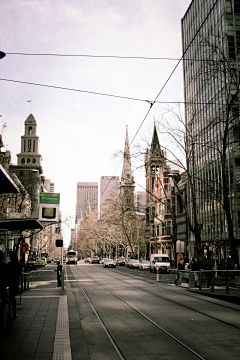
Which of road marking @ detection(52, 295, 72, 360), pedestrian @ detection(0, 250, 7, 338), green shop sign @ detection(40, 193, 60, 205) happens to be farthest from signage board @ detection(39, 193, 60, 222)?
pedestrian @ detection(0, 250, 7, 338)

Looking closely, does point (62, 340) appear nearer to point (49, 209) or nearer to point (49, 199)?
point (49, 209)

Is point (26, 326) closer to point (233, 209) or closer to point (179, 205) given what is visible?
point (233, 209)

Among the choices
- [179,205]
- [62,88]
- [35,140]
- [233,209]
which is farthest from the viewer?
[35,140]

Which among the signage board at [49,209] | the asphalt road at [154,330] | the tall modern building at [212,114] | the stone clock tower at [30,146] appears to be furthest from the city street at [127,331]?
the stone clock tower at [30,146]

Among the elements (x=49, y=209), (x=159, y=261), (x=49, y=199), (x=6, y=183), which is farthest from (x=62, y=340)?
(x=159, y=261)

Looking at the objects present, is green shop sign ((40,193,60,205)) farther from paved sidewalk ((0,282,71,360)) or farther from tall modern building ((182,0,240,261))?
tall modern building ((182,0,240,261))

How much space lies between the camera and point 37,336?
339 inches

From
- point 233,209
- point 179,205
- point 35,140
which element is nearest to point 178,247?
point 233,209

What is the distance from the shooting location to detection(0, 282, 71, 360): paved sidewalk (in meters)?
7.09

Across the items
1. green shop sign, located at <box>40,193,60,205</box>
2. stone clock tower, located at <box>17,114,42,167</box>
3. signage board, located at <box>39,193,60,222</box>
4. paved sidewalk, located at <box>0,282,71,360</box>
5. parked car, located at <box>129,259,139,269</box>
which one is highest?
stone clock tower, located at <box>17,114,42,167</box>

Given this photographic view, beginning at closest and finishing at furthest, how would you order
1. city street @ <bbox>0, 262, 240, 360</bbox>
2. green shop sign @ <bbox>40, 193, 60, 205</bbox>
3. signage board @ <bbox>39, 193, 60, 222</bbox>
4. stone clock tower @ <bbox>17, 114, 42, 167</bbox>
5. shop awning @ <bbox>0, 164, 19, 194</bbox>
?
city street @ <bbox>0, 262, 240, 360</bbox>
shop awning @ <bbox>0, 164, 19, 194</bbox>
signage board @ <bbox>39, 193, 60, 222</bbox>
green shop sign @ <bbox>40, 193, 60, 205</bbox>
stone clock tower @ <bbox>17, 114, 42, 167</bbox>

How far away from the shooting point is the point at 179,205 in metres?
70.8

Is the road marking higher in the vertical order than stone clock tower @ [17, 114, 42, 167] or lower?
lower

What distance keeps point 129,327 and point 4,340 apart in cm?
336
